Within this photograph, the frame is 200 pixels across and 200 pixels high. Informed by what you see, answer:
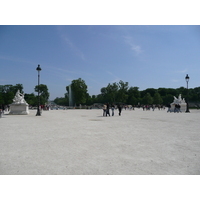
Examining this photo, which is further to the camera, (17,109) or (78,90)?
(78,90)

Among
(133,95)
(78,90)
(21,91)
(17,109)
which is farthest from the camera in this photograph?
(133,95)

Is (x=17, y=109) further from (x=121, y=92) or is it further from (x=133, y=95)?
(x=133, y=95)

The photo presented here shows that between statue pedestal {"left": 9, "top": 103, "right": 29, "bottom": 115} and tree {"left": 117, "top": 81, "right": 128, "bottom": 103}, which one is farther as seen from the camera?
tree {"left": 117, "top": 81, "right": 128, "bottom": 103}

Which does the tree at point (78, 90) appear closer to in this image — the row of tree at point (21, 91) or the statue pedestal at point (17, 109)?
the row of tree at point (21, 91)

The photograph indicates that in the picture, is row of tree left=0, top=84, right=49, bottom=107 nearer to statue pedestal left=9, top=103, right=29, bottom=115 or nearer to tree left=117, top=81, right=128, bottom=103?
tree left=117, top=81, right=128, bottom=103

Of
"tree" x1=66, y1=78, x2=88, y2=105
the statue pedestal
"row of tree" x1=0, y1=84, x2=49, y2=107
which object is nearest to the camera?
the statue pedestal

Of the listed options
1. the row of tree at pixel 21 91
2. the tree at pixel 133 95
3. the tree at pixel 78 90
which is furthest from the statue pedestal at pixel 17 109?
the tree at pixel 133 95

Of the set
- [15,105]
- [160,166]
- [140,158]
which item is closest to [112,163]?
[140,158]

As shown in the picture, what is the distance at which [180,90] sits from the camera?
112 metres

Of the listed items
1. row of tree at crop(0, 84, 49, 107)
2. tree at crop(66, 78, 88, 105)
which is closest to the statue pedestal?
tree at crop(66, 78, 88, 105)

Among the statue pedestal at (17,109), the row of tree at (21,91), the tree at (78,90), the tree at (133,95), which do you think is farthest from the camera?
the tree at (133,95)

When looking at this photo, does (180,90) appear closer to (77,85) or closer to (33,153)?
(77,85)

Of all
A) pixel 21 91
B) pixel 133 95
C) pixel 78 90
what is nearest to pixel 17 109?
pixel 78 90

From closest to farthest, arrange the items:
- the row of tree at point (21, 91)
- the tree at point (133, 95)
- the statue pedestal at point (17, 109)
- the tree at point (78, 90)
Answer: the statue pedestal at point (17, 109), the tree at point (78, 90), the row of tree at point (21, 91), the tree at point (133, 95)
